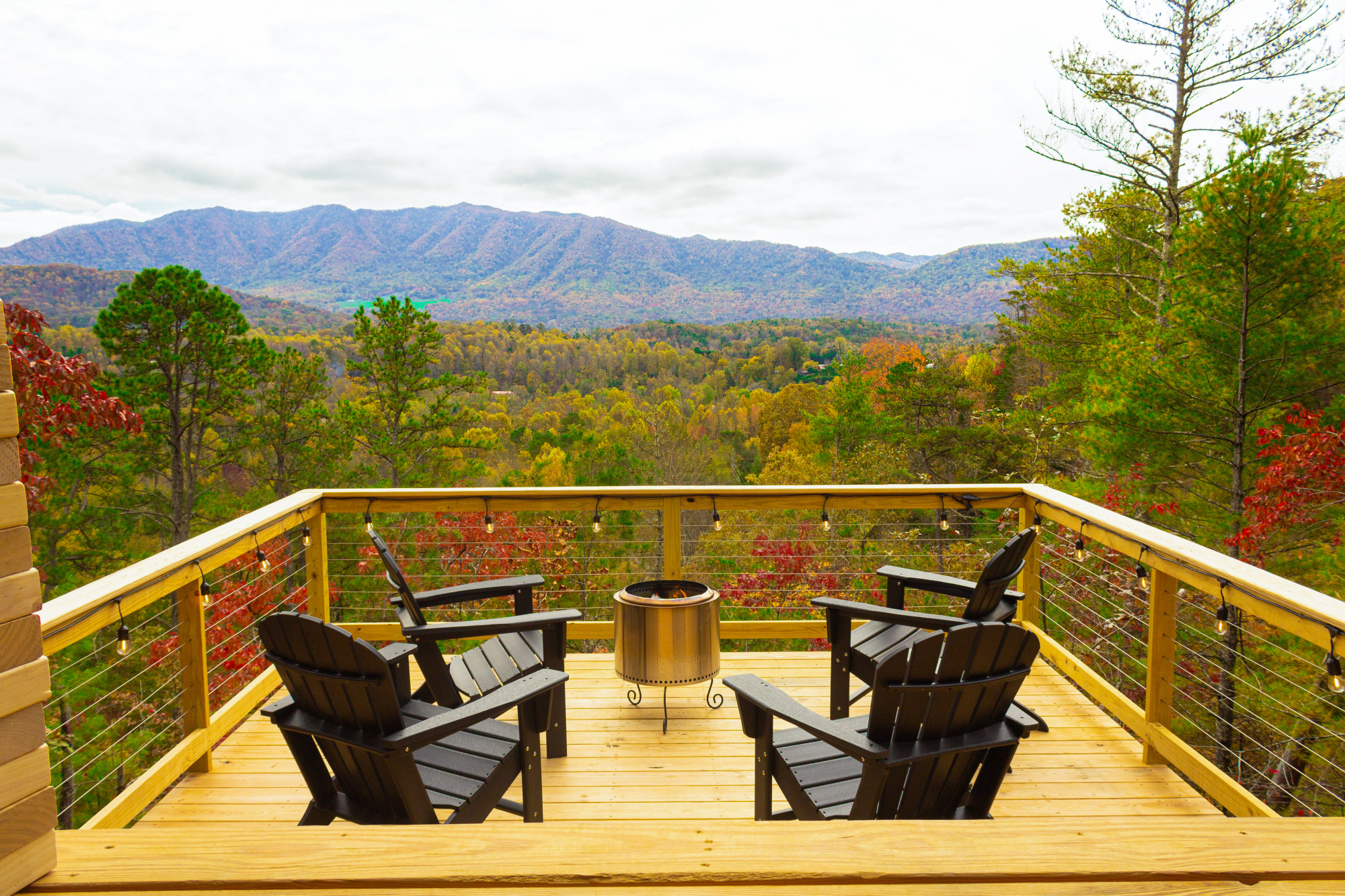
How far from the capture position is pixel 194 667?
9.45 ft

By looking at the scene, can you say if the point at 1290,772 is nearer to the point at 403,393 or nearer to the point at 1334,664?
the point at 1334,664

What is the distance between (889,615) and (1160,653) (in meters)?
0.98

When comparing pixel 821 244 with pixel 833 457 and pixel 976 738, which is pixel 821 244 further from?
pixel 976 738

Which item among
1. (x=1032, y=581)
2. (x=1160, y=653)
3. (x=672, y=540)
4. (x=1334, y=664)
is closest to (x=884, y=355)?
(x=1032, y=581)

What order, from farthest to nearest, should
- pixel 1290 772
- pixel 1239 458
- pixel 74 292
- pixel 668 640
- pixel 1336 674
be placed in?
pixel 74 292 → pixel 1239 458 → pixel 1290 772 → pixel 668 640 → pixel 1336 674

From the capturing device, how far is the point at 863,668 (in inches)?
122

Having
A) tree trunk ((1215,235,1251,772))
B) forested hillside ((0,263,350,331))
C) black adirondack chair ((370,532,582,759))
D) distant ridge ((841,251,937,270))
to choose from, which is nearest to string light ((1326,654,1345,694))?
black adirondack chair ((370,532,582,759))

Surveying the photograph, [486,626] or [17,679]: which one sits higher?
[17,679]

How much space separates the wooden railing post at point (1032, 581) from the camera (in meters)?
3.97

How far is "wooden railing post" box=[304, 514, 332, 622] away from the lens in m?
3.91

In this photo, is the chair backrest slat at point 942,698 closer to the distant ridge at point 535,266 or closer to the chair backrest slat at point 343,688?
the chair backrest slat at point 343,688

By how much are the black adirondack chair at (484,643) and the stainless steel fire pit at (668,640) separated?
9.8 inches

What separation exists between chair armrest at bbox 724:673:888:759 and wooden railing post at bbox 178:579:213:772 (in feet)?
6.49

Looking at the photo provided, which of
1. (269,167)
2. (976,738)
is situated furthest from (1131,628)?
(269,167)
